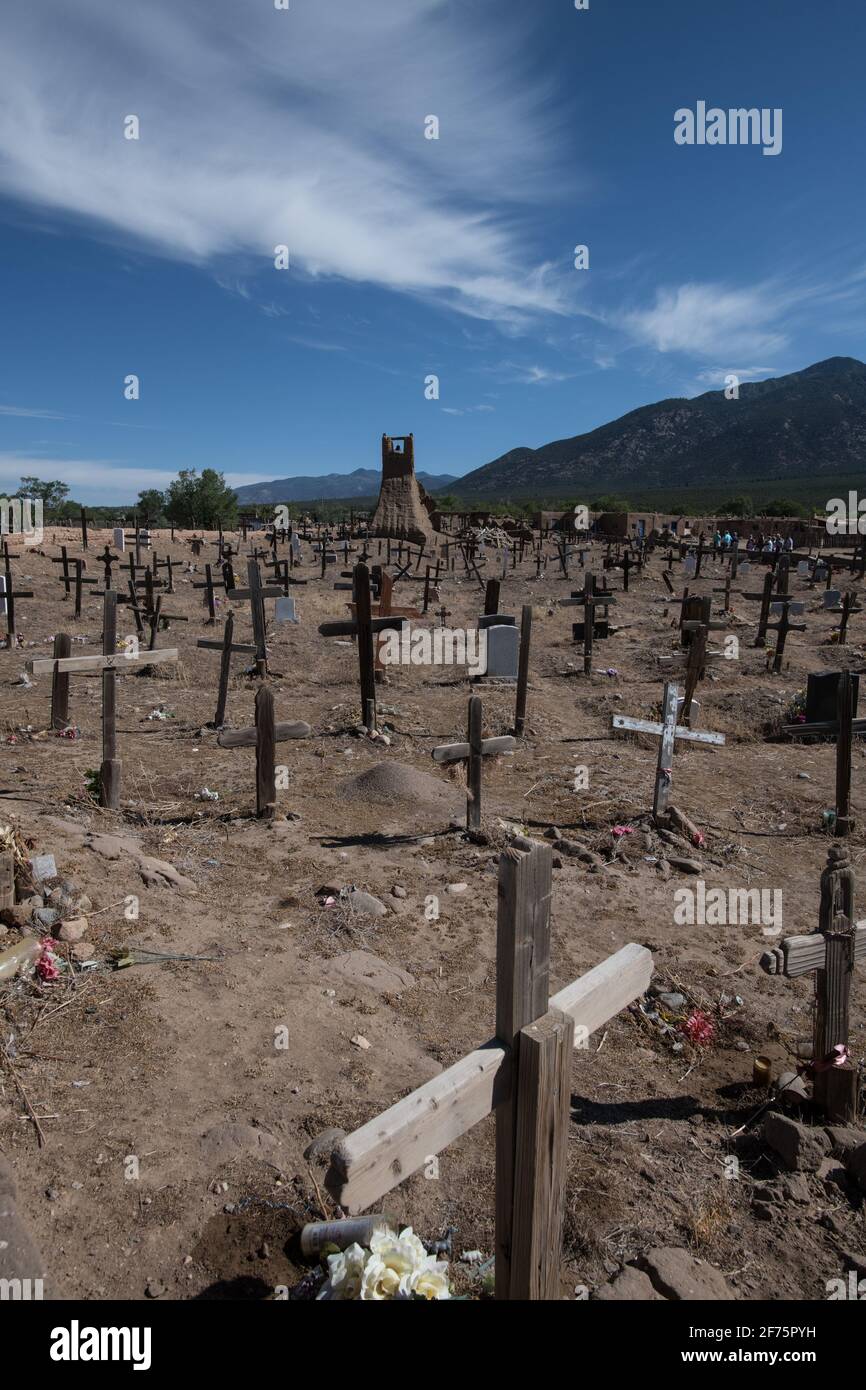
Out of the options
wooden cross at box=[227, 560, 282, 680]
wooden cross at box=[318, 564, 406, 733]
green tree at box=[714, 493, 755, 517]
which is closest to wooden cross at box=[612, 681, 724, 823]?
wooden cross at box=[318, 564, 406, 733]

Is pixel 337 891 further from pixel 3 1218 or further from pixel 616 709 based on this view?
pixel 616 709

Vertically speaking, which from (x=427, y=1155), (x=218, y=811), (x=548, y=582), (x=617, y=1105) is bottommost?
(x=617, y=1105)

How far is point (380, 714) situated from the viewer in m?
12.9

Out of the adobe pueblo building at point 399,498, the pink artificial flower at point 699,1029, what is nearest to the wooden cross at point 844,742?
the pink artificial flower at point 699,1029

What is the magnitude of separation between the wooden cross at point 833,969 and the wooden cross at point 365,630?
27.4ft

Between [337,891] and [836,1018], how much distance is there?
4003 millimetres

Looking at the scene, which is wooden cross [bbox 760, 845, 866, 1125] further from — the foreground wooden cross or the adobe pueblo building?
the adobe pueblo building

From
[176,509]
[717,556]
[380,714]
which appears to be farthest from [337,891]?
[176,509]

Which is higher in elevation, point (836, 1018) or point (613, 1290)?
point (836, 1018)

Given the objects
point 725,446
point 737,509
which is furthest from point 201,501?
point 725,446

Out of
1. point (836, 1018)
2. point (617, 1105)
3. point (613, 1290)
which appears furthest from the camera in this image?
point (617, 1105)

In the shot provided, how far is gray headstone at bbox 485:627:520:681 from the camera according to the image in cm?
1523

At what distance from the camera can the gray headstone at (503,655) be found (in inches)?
600

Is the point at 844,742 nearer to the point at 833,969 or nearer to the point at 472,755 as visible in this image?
the point at 472,755
